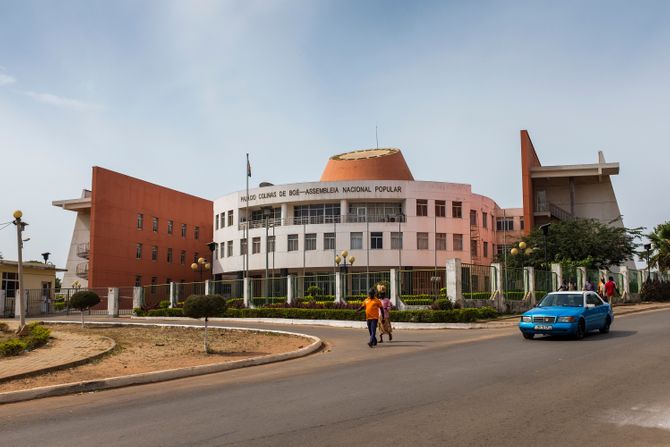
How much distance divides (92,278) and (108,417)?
51.6 m

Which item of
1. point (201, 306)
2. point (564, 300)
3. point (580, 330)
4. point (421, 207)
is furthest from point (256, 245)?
point (580, 330)

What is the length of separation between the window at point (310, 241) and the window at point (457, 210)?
523 inches

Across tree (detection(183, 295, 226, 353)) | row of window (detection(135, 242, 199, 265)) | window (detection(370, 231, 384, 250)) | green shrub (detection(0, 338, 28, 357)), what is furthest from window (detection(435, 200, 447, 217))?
green shrub (detection(0, 338, 28, 357))

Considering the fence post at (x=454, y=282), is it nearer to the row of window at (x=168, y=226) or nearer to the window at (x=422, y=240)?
the window at (x=422, y=240)

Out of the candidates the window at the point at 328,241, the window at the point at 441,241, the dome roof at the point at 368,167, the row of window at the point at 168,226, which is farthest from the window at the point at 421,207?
the row of window at the point at 168,226

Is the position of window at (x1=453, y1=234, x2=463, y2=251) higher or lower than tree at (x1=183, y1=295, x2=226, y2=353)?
higher

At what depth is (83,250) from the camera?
215 feet

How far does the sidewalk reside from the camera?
11500mm

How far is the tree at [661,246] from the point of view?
164 feet

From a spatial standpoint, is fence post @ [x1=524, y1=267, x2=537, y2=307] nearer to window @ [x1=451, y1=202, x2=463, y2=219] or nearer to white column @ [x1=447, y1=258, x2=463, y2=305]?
white column @ [x1=447, y1=258, x2=463, y2=305]

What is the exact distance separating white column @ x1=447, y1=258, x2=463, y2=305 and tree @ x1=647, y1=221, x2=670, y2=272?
31.1 m

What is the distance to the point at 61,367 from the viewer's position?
1208cm

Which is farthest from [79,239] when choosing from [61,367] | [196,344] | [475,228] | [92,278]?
[61,367]

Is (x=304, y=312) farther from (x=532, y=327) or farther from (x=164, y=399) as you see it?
(x=164, y=399)
